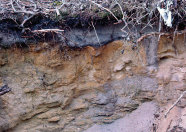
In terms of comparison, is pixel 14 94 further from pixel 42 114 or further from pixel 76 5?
pixel 76 5

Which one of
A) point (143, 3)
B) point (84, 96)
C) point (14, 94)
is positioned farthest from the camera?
point (84, 96)

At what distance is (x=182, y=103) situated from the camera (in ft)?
8.18

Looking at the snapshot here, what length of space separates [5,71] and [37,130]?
761 millimetres

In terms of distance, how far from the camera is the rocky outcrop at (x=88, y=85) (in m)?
2.56

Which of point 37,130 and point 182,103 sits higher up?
point 182,103

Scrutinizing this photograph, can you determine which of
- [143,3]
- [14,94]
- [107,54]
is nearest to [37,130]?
[14,94]

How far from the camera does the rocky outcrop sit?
2557 millimetres

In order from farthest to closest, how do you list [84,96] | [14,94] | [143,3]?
[84,96], [14,94], [143,3]

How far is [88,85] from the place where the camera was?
278 cm

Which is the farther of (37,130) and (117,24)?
(37,130)

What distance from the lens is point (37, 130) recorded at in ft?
9.04

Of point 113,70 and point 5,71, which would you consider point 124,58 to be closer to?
point 113,70

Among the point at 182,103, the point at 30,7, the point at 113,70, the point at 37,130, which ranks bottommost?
the point at 37,130

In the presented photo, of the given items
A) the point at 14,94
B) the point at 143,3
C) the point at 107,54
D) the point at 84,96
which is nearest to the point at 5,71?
the point at 14,94
